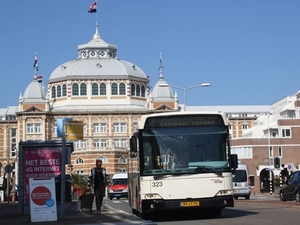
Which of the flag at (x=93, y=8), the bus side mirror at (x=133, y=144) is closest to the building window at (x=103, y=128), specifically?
the flag at (x=93, y=8)

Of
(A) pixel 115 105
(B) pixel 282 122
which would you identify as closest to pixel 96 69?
(A) pixel 115 105

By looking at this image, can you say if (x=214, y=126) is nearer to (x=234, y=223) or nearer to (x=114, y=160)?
(x=234, y=223)

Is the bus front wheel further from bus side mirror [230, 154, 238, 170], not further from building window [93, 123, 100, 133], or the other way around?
building window [93, 123, 100, 133]

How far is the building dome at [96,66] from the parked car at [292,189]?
98352mm

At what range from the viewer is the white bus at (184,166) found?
23.5m

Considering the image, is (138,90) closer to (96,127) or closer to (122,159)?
→ (96,127)

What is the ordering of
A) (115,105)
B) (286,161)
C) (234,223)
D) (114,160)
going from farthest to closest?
1. (115,105)
2. (114,160)
3. (286,161)
4. (234,223)

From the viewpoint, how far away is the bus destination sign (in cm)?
2398

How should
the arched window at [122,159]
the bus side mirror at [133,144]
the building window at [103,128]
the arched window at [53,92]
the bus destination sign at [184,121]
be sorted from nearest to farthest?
the bus destination sign at [184,121] < the bus side mirror at [133,144] < the arched window at [122,159] < the building window at [103,128] < the arched window at [53,92]

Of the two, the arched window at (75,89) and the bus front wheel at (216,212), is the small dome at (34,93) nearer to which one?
the arched window at (75,89)

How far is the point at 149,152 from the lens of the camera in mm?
23719

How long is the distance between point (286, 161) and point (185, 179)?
70.8m

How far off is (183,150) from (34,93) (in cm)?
11423

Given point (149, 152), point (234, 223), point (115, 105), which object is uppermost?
point (115, 105)
